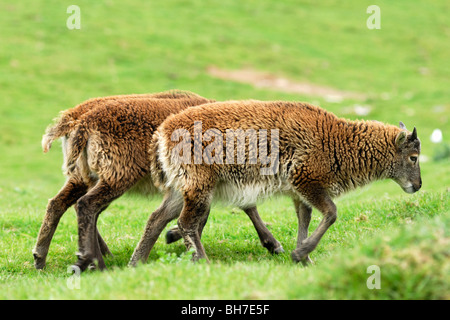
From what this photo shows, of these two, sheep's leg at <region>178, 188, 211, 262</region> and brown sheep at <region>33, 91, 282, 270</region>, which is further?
brown sheep at <region>33, 91, 282, 270</region>

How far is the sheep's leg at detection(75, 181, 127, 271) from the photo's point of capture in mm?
7371

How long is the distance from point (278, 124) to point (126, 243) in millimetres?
3021

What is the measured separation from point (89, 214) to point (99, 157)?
0.72 metres

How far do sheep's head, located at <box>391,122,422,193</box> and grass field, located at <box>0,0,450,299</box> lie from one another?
49 centimetres

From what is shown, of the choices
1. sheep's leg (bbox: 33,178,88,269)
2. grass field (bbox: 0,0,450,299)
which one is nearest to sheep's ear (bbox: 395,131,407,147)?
grass field (bbox: 0,0,450,299)

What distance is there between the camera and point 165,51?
32.7m

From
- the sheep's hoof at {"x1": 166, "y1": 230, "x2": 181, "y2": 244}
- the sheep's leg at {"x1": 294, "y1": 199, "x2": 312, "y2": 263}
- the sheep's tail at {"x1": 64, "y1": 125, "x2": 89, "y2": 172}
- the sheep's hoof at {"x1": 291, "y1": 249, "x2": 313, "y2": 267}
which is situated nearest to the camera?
the sheep's hoof at {"x1": 291, "y1": 249, "x2": 313, "y2": 267}

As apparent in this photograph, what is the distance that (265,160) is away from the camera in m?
7.24

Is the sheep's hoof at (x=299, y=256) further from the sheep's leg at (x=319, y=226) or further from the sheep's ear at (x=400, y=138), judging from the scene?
the sheep's ear at (x=400, y=138)

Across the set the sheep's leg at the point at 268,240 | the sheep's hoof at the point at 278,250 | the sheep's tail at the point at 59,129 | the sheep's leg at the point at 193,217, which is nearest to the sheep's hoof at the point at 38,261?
the sheep's tail at the point at 59,129

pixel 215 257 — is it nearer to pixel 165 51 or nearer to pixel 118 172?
pixel 118 172

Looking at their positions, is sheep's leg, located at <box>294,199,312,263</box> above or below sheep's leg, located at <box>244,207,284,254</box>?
above

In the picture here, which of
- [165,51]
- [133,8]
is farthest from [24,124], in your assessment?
[133,8]

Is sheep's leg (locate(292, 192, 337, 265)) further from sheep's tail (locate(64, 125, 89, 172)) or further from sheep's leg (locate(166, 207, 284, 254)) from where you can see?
sheep's tail (locate(64, 125, 89, 172))
